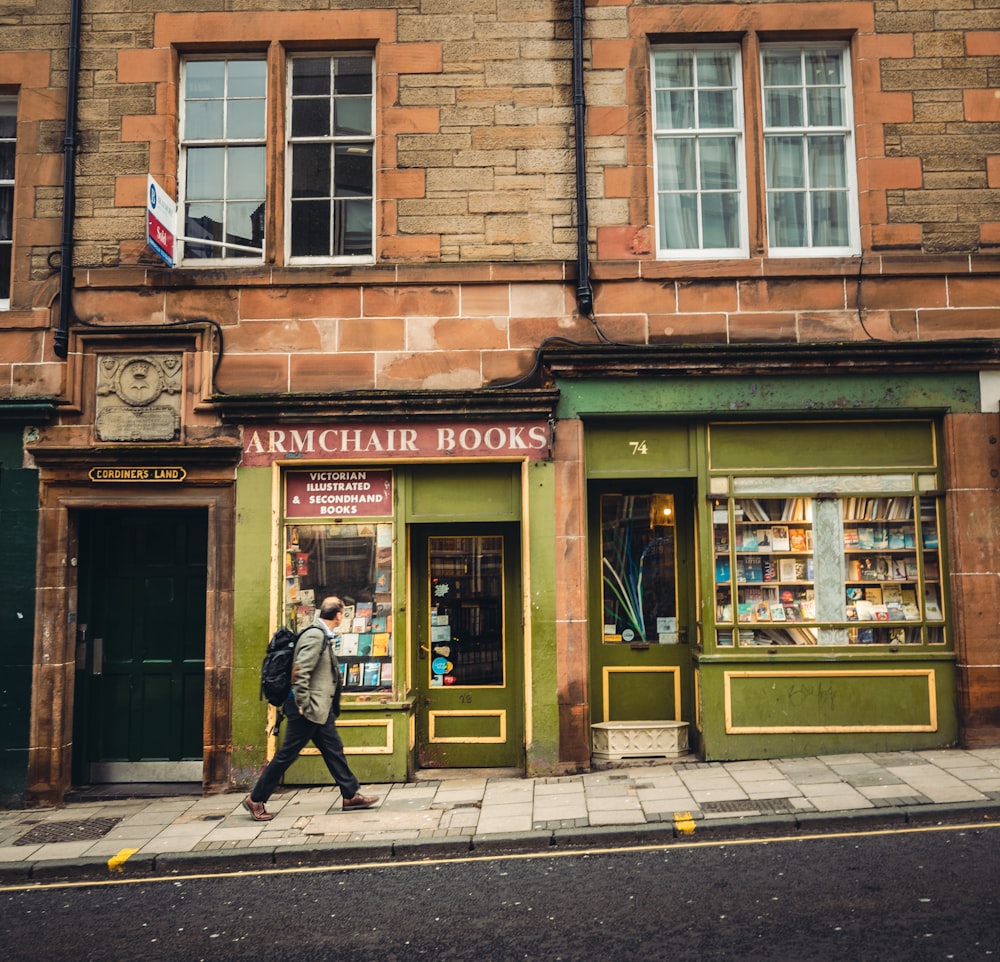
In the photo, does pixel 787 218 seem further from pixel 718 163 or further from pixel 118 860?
pixel 118 860

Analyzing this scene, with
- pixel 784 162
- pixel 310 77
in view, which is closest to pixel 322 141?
pixel 310 77

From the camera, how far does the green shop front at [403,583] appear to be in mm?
8953

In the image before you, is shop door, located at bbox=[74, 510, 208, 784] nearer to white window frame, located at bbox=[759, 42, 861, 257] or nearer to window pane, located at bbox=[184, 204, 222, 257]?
window pane, located at bbox=[184, 204, 222, 257]

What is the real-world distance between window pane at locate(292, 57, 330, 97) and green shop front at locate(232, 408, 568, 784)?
3694 mm

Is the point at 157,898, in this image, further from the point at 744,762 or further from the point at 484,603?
the point at 744,762

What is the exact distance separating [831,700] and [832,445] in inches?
100

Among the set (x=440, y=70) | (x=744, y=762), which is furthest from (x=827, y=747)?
(x=440, y=70)

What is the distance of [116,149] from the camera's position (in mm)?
9586

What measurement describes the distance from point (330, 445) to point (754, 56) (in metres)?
6.02

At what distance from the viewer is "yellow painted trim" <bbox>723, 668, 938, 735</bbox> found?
8.93 metres

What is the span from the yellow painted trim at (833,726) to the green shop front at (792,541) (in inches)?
0.5

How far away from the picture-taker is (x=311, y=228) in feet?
32.1

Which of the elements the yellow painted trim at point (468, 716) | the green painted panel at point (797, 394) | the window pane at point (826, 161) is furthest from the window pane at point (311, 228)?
the window pane at point (826, 161)

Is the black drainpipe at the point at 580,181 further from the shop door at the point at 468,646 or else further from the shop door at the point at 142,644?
the shop door at the point at 142,644
